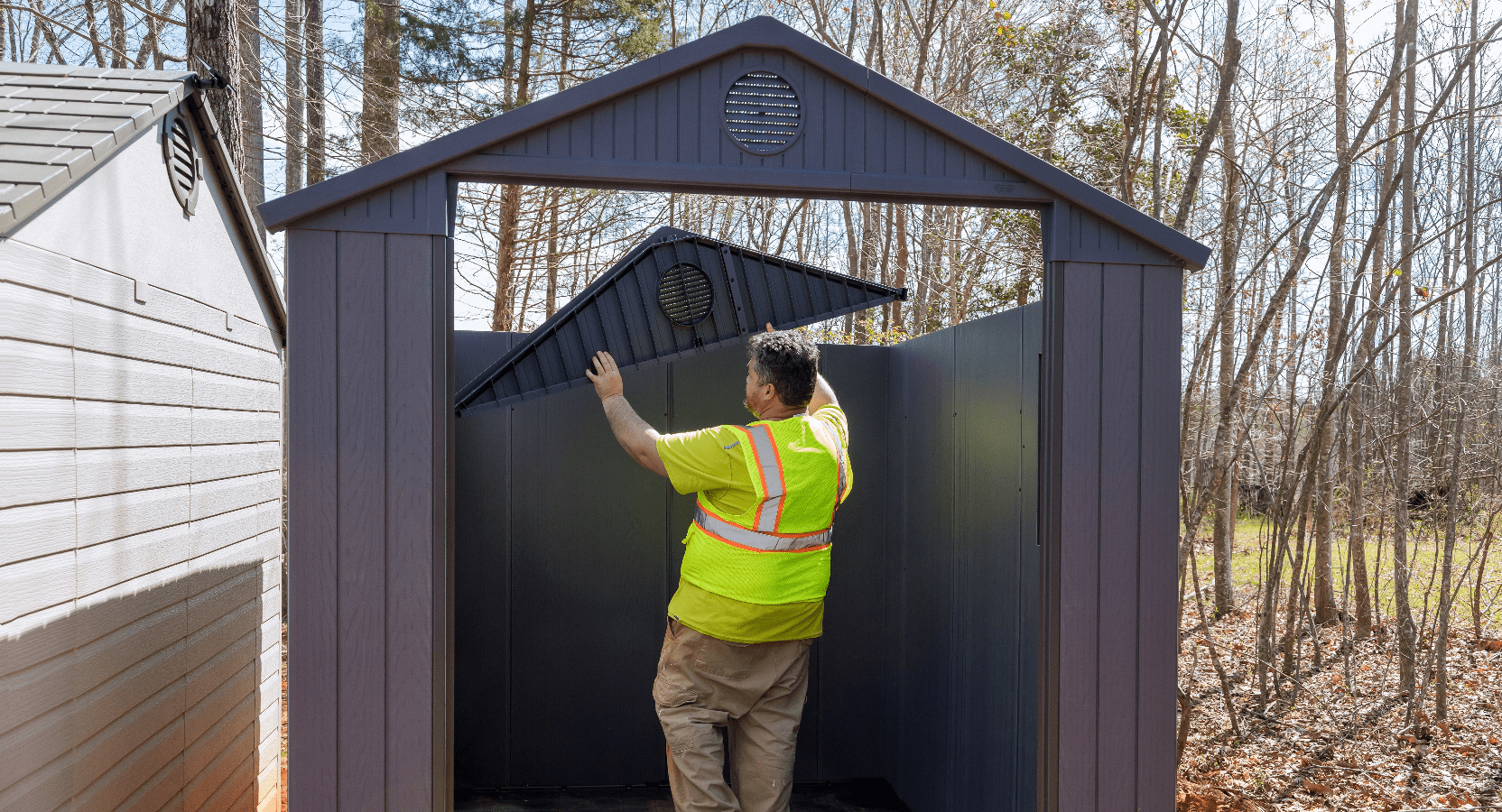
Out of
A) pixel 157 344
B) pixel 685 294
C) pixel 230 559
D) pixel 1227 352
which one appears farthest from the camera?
pixel 1227 352

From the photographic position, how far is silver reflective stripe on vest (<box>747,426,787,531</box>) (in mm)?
2998

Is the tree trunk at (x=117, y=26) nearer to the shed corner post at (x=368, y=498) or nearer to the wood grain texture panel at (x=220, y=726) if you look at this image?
the wood grain texture panel at (x=220, y=726)

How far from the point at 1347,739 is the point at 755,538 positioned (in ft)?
16.4

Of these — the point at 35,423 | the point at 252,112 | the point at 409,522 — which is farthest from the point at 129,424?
the point at 252,112

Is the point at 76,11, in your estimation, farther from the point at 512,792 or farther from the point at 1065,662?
the point at 1065,662

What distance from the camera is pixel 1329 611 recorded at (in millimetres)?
8070

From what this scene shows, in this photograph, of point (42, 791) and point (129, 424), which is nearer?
point (42, 791)

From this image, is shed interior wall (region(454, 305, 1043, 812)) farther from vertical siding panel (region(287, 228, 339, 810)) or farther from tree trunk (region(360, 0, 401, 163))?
tree trunk (region(360, 0, 401, 163))

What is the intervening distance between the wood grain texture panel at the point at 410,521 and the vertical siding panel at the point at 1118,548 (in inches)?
81.2

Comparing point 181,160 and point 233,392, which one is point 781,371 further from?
point 233,392

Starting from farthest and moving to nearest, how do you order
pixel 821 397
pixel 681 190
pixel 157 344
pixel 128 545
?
pixel 821 397, pixel 157 344, pixel 128 545, pixel 681 190

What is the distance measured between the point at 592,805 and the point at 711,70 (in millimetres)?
3321

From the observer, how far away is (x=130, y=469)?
3.27m

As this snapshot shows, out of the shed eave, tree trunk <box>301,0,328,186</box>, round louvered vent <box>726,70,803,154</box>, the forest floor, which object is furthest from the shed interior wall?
tree trunk <box>301,0,328,186</box>
